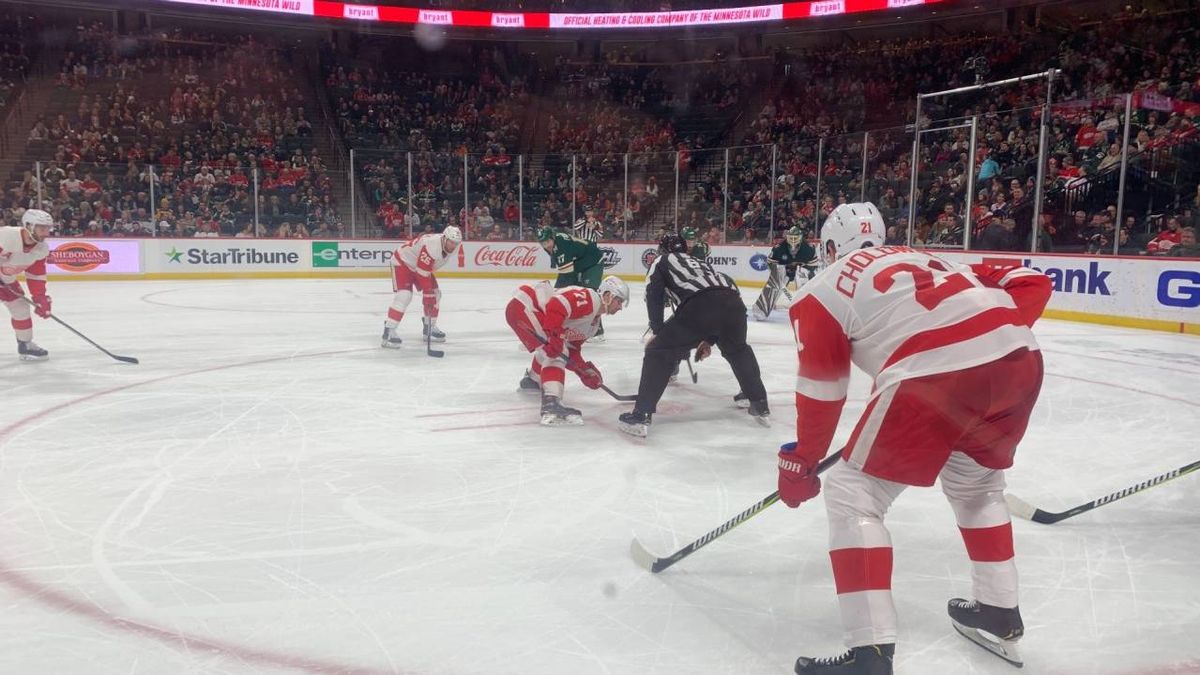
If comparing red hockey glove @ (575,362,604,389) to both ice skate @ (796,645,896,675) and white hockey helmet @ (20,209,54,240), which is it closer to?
ice skate @ (796,645,896,675)

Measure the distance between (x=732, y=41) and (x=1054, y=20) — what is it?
26.5 feet

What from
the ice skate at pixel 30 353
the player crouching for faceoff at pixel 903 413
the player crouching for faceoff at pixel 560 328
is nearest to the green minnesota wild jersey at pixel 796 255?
the player crouching for faceoff at pixel 560 328

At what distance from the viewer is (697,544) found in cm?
251

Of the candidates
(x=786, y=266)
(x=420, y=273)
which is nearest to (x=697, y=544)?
(x=420, y=273)

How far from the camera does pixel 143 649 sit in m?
2.12

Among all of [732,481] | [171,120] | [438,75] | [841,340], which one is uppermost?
[438,75]

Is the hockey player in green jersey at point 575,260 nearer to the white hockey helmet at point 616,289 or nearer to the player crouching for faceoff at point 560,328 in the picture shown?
the player crouching for faceoff at point 560,328

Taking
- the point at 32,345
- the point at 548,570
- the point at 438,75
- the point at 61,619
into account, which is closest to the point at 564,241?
the point at 32,345

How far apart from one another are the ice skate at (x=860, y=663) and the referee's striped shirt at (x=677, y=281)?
2.73m

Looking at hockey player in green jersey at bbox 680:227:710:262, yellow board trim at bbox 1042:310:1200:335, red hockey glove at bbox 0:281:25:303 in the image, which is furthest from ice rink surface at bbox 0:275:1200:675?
yellow board trim at bbox 1042:310:1200:335

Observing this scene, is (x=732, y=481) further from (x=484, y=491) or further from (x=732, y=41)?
(x=732, y=41)

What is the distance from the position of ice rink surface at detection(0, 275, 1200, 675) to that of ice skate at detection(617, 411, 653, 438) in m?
0.09

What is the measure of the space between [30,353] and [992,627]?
705 cm

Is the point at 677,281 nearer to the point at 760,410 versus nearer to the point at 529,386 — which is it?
the point at 760,410
